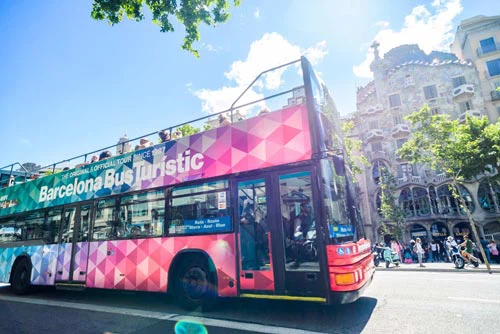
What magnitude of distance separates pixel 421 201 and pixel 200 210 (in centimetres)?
3285

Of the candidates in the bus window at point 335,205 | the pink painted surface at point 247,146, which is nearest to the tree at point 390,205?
the bus window at point 335,205

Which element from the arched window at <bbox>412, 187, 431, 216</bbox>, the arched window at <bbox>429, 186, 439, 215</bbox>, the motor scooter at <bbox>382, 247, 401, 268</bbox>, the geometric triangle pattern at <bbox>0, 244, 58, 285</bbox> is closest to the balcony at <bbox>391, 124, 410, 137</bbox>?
the arched window at <bbox>412, 187, 431, 216</bbox>

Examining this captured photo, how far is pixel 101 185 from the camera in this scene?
27.4 ft

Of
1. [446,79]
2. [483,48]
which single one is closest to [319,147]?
[446,79]

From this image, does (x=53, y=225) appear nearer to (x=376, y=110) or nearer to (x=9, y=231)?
(x=9, y=231)

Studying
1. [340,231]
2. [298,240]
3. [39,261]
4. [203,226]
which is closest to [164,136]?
[203,226]

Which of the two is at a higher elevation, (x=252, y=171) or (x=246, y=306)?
(x=252, y=171)

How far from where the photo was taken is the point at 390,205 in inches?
1196

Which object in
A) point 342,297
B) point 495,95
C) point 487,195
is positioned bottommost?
point 342,297

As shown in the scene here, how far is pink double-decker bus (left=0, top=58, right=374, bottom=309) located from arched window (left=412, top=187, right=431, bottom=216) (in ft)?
98.8

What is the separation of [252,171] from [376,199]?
32764 mm

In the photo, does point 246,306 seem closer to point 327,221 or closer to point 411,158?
point 327,221

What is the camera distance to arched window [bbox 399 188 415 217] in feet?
105

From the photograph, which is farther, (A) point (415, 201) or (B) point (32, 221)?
(A) point (415, 201)
